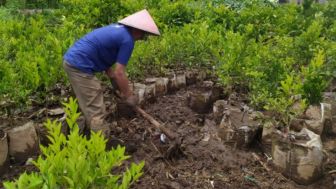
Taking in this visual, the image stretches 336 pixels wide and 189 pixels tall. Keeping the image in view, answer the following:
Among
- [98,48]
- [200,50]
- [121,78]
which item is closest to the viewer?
[121,78]

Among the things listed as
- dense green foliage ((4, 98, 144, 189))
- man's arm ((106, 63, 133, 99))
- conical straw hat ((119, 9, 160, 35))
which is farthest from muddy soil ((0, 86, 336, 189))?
dense green foliage ((4, 98, 144, 189))

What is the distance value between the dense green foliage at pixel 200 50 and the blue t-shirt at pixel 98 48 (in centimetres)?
43

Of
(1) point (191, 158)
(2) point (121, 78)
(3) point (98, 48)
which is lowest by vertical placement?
(1) point (191, 158)

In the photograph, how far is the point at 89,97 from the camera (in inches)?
196

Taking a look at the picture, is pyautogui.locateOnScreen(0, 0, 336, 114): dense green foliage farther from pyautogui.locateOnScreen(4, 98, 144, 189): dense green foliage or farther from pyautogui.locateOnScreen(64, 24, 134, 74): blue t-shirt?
pyautogui.locateOnScreen(4, 98, 144, 189): dense green foliage

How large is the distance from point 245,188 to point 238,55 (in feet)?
6.49

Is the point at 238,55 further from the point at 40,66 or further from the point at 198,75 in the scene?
the point at 40,66

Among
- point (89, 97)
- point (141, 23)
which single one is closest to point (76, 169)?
point (89, 97)

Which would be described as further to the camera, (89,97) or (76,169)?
(89,97)

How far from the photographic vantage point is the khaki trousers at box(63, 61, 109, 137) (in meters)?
4.93

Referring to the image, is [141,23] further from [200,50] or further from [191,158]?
[200,50]

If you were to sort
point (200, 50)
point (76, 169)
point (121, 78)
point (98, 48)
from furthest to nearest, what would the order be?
point (200, 50), point (98, 48), point (121, 78), point (76, 169)

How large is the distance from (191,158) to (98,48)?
60.8 inches

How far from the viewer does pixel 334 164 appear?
4750 mm
